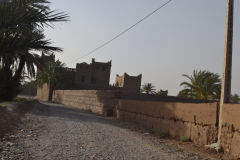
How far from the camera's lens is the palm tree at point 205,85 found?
2903 cm

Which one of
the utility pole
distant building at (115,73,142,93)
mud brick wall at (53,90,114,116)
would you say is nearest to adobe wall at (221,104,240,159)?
the utility pole

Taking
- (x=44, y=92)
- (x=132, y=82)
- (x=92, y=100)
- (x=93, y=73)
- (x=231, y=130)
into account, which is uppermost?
(x=93, y=73)

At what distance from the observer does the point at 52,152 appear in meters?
6.41

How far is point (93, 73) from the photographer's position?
59844 millimetres

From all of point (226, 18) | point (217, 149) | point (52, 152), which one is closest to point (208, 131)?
point (217, 149)

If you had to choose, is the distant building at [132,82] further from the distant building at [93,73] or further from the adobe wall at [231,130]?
the adobe wall at [231,130]

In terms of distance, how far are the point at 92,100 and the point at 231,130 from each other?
2223cm

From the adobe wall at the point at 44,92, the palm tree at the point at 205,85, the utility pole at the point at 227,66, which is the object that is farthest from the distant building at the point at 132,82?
Answer: the utility pole at the point at 227,66

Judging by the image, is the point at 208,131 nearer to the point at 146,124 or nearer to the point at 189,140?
the point at 189,140

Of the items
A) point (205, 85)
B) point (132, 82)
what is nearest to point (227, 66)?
point (205, 85)

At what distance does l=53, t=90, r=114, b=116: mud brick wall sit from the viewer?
24.6 m

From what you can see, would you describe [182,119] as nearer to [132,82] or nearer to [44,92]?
[132,82]

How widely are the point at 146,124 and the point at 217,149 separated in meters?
7.08

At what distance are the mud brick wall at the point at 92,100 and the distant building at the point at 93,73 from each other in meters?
13.7
